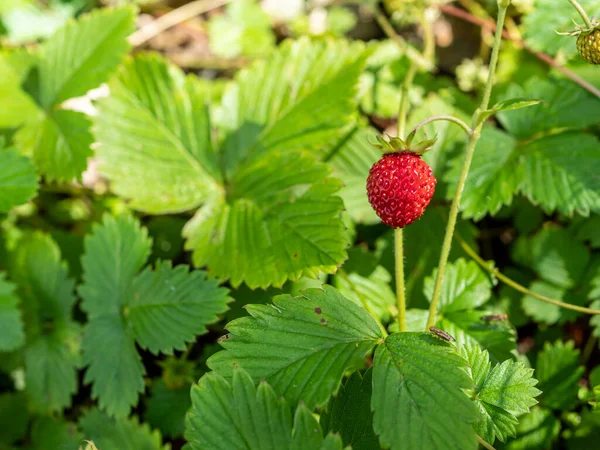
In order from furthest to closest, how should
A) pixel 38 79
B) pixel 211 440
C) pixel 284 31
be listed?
pixel 284 31 < pixel 38 79 < pixel 211 440

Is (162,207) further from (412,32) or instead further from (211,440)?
(412,32)

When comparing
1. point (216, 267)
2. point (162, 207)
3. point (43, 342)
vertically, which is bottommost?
point (43, 342)

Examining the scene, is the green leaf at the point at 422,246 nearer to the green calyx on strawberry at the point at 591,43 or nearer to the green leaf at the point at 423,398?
the green leaf at the point at 423,398

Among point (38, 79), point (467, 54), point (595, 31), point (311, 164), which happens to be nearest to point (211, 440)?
point (311, 164)

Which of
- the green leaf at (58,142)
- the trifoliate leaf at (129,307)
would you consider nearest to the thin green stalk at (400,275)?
the trifoliate leaf at (129,307)

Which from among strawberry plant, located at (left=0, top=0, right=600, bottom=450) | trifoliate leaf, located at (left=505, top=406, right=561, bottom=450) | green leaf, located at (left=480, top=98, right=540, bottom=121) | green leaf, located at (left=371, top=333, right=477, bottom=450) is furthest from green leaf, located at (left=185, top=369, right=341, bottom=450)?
trifoliate leaf, located at (left=505, top=406, right=561, bottom=450)

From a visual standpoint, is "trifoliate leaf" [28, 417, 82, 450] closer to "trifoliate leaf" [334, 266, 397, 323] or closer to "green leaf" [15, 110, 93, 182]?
"green leaf" [15, 110, 93, 182]
